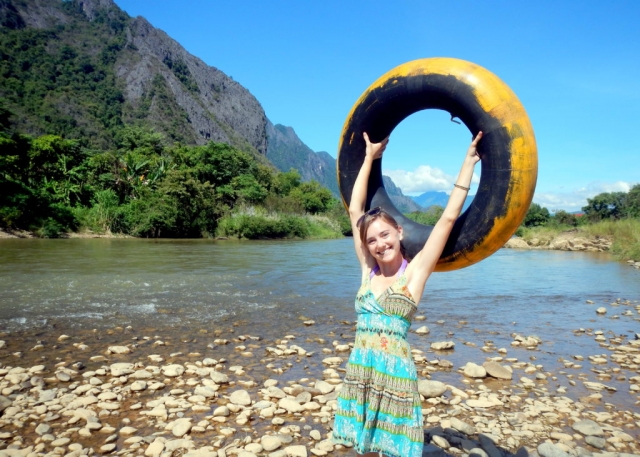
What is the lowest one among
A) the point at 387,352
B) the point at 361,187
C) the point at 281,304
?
the point at 281,304

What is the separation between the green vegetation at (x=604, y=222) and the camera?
75.8 feet

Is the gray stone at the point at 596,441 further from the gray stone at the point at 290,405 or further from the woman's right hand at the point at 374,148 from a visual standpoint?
the woman's right hand at the point at 374,148

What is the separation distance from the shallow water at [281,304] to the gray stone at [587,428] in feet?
Result: 2.89

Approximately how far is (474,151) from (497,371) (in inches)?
125

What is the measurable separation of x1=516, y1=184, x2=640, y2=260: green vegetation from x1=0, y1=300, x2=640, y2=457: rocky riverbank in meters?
16.8

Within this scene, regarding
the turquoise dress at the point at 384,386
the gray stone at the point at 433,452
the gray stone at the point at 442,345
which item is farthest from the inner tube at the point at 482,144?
the gray stone at the point at 442,345

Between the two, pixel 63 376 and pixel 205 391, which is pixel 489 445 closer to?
pixel 205 391

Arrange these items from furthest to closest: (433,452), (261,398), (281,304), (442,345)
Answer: (281,304) < (442,345) < (261,398) < (433,452)

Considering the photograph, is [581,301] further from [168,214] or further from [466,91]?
[168,214]

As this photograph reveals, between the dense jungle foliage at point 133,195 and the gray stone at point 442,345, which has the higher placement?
the dense jungle foliage at point 133,195

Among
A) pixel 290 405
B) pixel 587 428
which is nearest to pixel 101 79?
pixel 290 405

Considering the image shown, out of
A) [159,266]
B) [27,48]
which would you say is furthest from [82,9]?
[159,266]

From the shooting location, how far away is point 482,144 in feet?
8.53

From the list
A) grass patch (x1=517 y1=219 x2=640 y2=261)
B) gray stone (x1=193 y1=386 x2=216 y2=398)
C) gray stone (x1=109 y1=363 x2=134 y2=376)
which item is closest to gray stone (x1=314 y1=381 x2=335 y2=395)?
gray stone (x1=193 y1=386 x2=216 y2=398)
